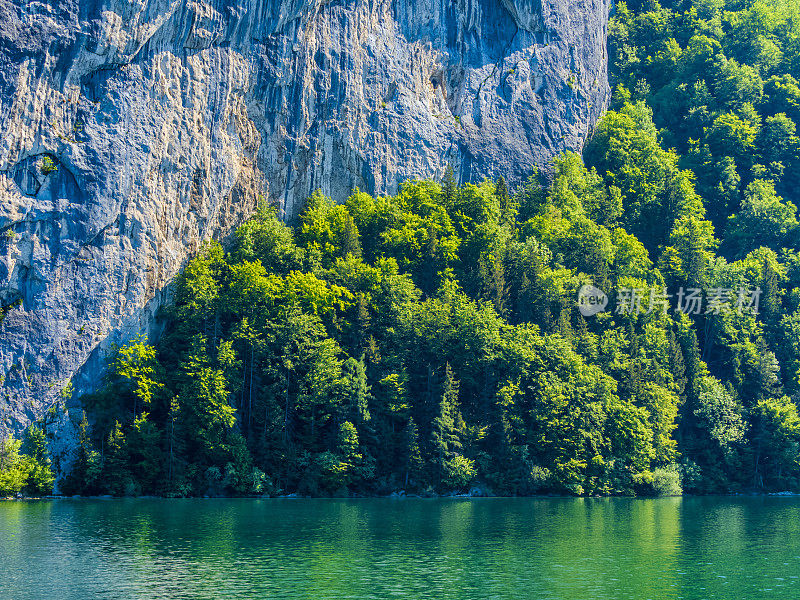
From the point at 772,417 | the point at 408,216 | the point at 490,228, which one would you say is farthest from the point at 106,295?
the point at 772,417

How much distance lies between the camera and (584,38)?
8169 centimetres

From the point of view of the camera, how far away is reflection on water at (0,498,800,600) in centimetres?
2831

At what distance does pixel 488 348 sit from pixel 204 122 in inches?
823

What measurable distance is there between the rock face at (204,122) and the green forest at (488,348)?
2.11 metres

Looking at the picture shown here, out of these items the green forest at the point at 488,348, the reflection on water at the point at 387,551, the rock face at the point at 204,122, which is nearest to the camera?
the reflection on water at the point at 387,551

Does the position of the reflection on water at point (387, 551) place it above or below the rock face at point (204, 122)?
below

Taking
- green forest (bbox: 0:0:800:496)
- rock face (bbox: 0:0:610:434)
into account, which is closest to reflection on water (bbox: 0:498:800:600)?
green forest (bbox: 0:0:800:496)

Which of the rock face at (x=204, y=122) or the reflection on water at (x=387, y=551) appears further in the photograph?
the rock face at (x=204, y=122)

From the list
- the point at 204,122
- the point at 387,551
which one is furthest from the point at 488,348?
the point at 387,551

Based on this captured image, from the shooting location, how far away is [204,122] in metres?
61.6

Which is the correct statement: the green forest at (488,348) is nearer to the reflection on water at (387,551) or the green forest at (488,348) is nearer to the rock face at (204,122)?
the rock face at (204,122)

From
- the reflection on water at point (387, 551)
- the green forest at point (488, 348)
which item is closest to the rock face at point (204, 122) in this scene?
the green forest at point (488, 348)

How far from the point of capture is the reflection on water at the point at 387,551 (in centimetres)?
2831

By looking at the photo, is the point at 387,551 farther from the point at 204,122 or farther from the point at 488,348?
the point at 204,122
